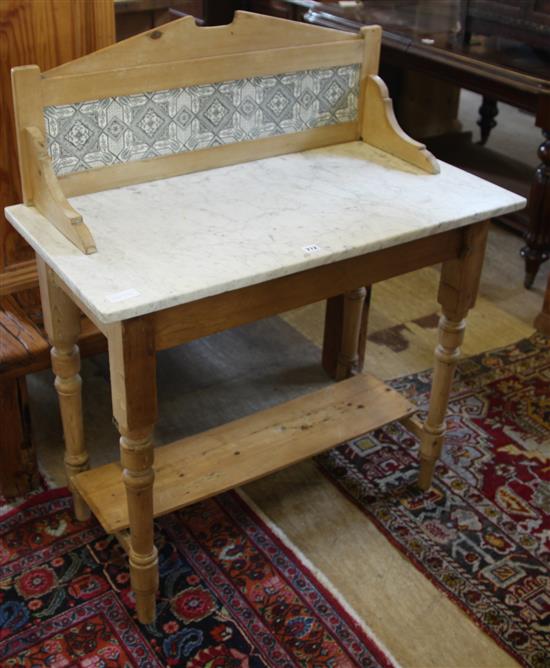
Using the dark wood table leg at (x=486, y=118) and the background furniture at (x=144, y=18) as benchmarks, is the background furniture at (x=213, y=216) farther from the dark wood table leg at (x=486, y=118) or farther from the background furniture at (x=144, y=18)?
the dark wood table leg at (x=486, y=118)

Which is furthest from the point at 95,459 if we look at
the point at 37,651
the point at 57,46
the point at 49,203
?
the point at 57,46

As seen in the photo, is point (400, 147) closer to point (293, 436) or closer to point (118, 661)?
point (293, 436)

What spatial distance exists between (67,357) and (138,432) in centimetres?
37

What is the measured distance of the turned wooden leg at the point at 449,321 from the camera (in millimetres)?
2090

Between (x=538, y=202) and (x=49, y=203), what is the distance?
6.72ft

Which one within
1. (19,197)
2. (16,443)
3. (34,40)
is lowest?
(16,443)

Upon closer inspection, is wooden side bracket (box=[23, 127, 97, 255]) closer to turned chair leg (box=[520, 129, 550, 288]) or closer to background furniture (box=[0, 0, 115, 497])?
background furniture (box=[0, 0, 115, 497])

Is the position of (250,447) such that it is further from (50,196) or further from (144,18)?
(144,18)

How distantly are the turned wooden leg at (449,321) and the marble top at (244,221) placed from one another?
13 cm

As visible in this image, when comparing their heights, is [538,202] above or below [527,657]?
above

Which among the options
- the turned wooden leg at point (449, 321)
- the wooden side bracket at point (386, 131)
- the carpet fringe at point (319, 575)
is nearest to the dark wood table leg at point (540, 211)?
the wooden side bracket at point (386, 131)

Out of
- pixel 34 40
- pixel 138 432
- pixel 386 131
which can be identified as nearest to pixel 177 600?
pixel 138 432

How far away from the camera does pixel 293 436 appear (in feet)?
7.58

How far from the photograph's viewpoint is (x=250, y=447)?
7.41 feet
